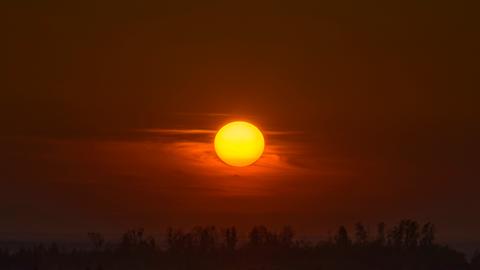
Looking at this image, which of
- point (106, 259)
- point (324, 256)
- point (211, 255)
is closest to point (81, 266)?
point (106, 259)

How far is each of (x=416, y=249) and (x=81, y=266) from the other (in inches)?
1671

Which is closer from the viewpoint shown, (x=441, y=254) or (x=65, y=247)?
(x=441, y=254)

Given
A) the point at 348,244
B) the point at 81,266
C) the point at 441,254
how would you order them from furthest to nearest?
1. the point at 348,244
2. the point at 441,254
3. the point at 81,266

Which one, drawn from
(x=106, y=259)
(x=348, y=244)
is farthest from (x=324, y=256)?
(x=106, y=259)

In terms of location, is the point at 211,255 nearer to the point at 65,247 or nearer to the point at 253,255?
the point at 253,255

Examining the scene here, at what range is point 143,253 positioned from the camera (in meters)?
161

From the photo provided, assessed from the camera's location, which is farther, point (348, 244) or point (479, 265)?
point (348, 244)

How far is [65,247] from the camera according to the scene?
175 m

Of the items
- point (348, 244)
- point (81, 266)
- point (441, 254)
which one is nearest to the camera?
point (81, 266)

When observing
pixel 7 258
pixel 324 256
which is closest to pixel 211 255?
pixel 324 256

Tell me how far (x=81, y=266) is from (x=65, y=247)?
1033 inches

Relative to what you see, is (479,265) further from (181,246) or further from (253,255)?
(181,246)

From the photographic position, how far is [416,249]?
6161 inches

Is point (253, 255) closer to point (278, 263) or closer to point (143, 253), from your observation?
point (278, 263)
